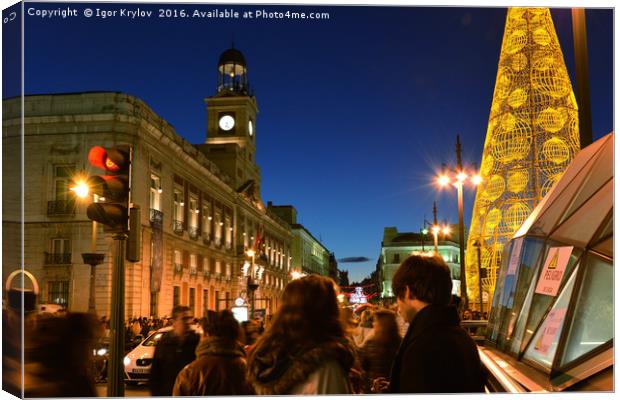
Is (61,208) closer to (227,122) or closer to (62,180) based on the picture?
(62,180)

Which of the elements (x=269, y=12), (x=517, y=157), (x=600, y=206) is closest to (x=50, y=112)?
(x=517, y=157)

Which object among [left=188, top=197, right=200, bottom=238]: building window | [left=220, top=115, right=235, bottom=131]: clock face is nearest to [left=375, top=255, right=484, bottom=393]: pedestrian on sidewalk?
[left=188, top=197, right=200, bottom=238]: building window

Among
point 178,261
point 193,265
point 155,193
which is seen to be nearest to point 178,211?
point 178,261

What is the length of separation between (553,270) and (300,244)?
334 feet

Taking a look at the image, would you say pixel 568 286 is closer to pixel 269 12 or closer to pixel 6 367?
pixel 269 12

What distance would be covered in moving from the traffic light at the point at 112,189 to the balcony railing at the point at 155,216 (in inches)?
1324

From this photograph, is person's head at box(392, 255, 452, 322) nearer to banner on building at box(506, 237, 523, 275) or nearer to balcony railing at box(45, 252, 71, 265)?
banner on building at box(506, 237, 523, 275)

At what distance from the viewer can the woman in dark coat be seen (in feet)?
14.3

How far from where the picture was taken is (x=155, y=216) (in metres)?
38.8

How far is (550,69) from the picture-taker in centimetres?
2241

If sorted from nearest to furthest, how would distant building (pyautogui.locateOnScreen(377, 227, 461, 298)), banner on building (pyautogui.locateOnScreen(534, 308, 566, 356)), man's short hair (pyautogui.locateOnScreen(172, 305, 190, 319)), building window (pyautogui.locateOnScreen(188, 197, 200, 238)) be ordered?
banner on building (pyautogui.locateOnScreen(534, 308, 566, 356)) < man's short hair (pyautogui.locateOnScreen(172, 305, 190, 319)) < building window (pyautogui.locateOnScreen(188, 197, 200, 238)) < distant building (pyautogui.locateOnScreen(377, 227, 461, 298))

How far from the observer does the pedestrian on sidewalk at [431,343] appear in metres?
2.96

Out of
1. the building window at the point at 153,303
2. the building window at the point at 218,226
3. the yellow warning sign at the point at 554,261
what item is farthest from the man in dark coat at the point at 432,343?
the building window at the point at 218,226

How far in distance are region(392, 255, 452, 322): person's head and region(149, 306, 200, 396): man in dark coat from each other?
4.32 meters
